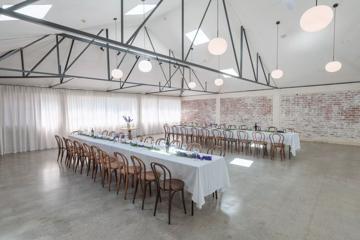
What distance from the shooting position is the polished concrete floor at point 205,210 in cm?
244

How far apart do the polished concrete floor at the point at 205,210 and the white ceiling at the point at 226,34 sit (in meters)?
2.93

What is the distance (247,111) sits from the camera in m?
10.9

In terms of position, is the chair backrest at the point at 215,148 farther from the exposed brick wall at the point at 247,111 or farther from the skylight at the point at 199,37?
the exposed brick wall at the point at 247,111

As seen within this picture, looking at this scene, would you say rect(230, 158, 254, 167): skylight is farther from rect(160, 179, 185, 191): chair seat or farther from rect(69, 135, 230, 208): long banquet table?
rect(160, 179, 185, 191): chair seat

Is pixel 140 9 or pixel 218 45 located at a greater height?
pixel 140 9

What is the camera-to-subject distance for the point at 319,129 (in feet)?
28.3

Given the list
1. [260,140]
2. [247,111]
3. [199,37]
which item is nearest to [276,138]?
[260,140]

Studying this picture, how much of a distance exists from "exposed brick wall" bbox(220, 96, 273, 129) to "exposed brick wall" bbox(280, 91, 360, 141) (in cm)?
73

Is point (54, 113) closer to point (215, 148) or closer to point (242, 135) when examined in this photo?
point (215, 148)

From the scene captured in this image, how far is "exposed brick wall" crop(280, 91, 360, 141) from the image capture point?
7.82 m

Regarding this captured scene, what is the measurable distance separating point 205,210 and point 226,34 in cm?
581

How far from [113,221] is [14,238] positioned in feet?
3.86

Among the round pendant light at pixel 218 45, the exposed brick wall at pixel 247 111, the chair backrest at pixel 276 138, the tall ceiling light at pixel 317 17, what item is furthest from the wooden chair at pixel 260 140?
the tall ceiling light at pixel 317 17

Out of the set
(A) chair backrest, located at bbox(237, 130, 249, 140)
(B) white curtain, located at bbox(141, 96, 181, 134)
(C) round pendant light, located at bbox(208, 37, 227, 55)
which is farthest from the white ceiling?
(B) white curtain, located at bbox(141, 96, 181, 134)
